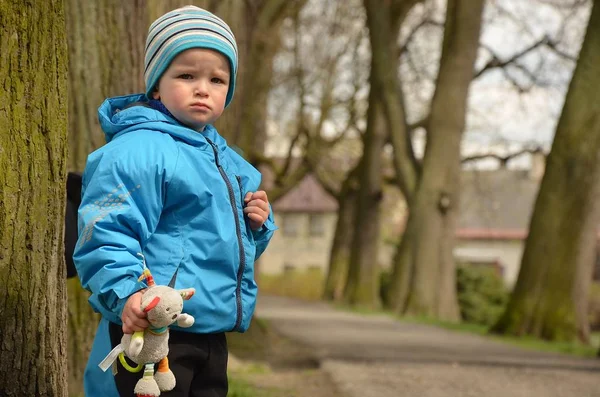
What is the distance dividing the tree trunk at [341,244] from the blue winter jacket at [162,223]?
27.3 m

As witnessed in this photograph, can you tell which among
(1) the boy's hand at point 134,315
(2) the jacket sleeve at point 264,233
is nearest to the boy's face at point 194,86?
(2) the jacket sleeve at point 264,233

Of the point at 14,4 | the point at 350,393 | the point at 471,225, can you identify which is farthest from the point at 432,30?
the point at 471,225

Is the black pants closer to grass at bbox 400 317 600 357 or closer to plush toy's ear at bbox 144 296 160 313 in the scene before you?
plush toy's ear at bbox 144 296 160 313

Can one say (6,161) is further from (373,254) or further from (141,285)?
(373,254)

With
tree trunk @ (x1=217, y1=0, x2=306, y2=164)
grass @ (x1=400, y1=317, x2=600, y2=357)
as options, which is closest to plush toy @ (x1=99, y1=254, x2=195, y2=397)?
tree trunk @ (x1=217, y1=0, x2=306, y2=164)

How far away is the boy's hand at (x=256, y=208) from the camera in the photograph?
3.50m

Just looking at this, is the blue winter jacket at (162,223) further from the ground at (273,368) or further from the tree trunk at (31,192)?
the ground at (273,368)

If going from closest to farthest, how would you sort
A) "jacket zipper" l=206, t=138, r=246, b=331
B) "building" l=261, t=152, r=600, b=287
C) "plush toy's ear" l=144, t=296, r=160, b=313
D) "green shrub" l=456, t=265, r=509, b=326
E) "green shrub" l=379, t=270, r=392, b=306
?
"plush toy's ear" l=144, t=296, r=160, b=313 < "jacket zipper" l=206, t=138, r=246, b=331 < "green shrub" l=456, t=265, r=509, b=326 < "green shrub" l=379, t=270, r=392, b=306 < "building" l=261, t=152, r=600, b=287

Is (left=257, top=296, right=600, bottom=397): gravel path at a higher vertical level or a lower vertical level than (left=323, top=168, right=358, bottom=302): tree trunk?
lower

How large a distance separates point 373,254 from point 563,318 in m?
12.8

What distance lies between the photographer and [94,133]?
6.32m

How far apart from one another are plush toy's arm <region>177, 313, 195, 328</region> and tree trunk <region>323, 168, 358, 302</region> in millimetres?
27682

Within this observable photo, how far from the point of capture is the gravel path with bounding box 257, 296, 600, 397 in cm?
755

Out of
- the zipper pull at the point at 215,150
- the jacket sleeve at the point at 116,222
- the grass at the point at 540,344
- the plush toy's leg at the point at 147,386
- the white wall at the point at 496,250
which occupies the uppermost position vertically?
the white wall at the point at 496,250
